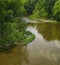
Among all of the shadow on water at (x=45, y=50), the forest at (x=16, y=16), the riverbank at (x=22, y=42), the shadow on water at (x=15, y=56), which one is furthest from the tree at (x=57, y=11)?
the shadow on water at (x=15, y=56)

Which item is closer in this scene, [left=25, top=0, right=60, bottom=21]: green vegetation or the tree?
the tree

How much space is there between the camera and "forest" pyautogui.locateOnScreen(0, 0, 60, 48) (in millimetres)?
31750

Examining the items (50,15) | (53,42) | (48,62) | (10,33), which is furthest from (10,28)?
(50,15)

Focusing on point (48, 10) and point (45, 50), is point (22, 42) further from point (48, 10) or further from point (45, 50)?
point (48, 10)

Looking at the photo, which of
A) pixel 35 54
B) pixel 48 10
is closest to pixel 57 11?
pixel 48 10

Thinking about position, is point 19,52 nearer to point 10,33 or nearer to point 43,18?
point 10,33

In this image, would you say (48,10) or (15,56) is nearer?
(15,56)

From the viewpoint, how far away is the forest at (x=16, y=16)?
31750 mm

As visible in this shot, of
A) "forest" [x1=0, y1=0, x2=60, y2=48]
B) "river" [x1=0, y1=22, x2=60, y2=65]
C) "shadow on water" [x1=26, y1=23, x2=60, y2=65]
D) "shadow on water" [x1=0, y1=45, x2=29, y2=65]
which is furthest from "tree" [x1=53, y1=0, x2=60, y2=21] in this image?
"shadow on water" [x1=0, y1=45, x2=29, y2=65]

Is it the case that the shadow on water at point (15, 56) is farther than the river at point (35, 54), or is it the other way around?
the shadow on water at point (15, 56)

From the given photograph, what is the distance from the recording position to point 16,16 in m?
49.2

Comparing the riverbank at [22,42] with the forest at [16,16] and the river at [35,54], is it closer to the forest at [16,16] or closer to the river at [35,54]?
the forest at [16,16]

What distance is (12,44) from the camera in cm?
3269

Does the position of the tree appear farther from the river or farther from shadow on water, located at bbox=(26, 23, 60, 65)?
the river
